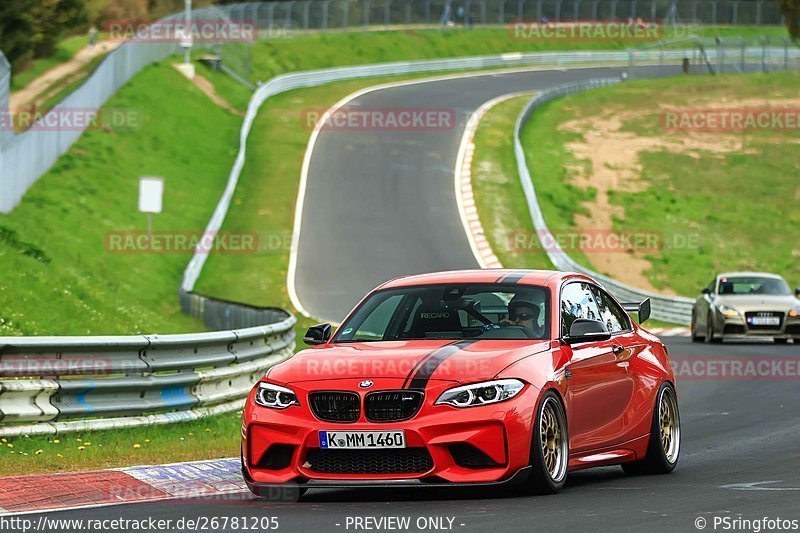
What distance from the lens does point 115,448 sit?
463 inches

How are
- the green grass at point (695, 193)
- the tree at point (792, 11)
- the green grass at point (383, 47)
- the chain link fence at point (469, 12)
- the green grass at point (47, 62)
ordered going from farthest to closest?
the chain link fence at point (469, 12), the tree at point (792, 11), the green grass at point (383, 47), the green grass at point (47, 62), the green grass at point (695, 193)

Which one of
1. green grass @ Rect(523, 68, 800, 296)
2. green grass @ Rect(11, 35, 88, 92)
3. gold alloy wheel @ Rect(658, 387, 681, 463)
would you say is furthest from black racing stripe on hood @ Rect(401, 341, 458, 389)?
green grass @ Rect(11, 35, 88, 92)

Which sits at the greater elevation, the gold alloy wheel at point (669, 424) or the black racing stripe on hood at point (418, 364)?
the black racing stripe on hood at point (418, 364)

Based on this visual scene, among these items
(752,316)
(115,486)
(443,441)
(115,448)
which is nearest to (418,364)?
(443,441)

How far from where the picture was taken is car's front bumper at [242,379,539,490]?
8750 mm

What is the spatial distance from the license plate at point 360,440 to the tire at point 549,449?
2.67 feet

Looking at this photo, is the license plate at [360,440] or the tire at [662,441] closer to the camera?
the license plate at [360,440]

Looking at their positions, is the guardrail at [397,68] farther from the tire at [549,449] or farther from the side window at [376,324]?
the tire at [549,449]

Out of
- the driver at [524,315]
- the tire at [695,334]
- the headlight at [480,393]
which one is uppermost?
the driver at [524,315]

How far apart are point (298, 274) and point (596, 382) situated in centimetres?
2571

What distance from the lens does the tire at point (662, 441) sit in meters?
10.8

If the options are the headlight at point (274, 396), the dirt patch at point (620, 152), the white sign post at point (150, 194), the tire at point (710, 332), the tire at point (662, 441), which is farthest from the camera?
the dirt patch at point (620, 152)

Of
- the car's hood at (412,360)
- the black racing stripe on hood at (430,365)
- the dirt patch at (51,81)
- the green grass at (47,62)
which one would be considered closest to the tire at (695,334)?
the car's hood at (412,360)

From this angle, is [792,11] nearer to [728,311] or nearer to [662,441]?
[728,311]
